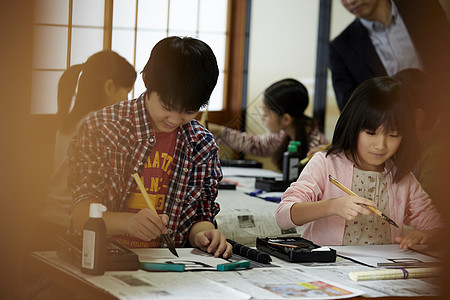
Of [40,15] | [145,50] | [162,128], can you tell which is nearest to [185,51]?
[162,128]

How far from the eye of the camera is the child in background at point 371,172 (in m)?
1.93

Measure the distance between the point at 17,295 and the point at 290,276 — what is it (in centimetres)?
59

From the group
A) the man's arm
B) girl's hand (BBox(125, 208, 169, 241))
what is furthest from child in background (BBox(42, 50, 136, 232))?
the man's arm

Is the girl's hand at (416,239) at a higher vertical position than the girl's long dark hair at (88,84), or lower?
lower

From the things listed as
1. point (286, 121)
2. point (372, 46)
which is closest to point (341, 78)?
point (372, 46)

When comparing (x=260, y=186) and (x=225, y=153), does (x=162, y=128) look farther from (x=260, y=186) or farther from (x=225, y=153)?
(x=225, y=153)

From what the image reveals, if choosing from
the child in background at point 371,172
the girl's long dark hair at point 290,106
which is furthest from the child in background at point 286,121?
the child in background at point 371,172

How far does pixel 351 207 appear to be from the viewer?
1.68 meters

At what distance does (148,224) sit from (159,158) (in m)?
0.33

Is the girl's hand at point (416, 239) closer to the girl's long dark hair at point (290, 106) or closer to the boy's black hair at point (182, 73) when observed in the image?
the boy's black hair at point (182, 73)

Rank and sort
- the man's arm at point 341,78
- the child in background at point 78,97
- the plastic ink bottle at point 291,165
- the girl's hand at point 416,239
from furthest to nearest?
the man's arm at point 341,78 → the plastic ink bottle at point 291,165 → the child in background at point 78,97 → the girl's hand at point 416,239

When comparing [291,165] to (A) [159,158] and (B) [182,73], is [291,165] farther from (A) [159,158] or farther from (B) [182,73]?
(B) [182,73]

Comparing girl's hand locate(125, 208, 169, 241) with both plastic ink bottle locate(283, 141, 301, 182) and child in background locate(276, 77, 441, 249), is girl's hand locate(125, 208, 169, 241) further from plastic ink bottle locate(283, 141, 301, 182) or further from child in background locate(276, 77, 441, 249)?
plastic ink bottle locate(283, 141, 301, 182)

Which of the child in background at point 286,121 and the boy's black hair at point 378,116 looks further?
the child in background at point 286,121
